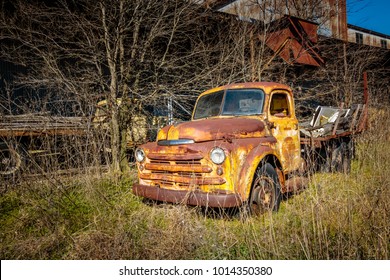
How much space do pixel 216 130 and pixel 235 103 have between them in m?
0.94

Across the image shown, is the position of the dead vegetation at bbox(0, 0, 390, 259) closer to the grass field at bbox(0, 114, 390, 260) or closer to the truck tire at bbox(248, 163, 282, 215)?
the grass field at bbox(0, 114, 390, 260)

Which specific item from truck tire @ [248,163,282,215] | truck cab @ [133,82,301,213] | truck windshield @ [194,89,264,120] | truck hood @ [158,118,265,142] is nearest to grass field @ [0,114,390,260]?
truck tire @ [248,163,282,215]

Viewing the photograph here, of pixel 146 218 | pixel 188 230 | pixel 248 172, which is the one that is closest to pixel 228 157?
pixel 248 172

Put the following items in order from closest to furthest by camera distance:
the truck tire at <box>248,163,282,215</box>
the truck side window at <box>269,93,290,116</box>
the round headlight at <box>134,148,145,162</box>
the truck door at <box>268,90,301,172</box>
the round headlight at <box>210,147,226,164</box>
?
the round headlight at <box>210,147,226,164</box> → the truck tire at <box>248,163,282,215</box> → the round headlight at <box>134,148,145,162</box> → the truck door at <box>268,90,301,172</box> → the truck side window at <box>269,93,290,116</box>

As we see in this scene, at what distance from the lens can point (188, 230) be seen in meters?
2.69

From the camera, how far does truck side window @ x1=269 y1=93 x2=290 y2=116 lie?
3928 millimetres

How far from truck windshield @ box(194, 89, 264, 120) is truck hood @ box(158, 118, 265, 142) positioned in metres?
0.32

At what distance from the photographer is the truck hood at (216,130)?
306cm

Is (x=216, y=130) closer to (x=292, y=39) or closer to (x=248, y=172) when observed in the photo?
(x=248, y=172)

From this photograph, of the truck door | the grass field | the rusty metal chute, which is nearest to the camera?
the grass field

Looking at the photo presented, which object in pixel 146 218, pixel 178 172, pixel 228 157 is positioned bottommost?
pixel 146 218

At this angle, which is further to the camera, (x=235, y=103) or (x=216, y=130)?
(x=235, y=103)

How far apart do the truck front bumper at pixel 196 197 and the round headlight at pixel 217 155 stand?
1.15 ft

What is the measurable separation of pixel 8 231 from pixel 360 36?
94.5 feet
